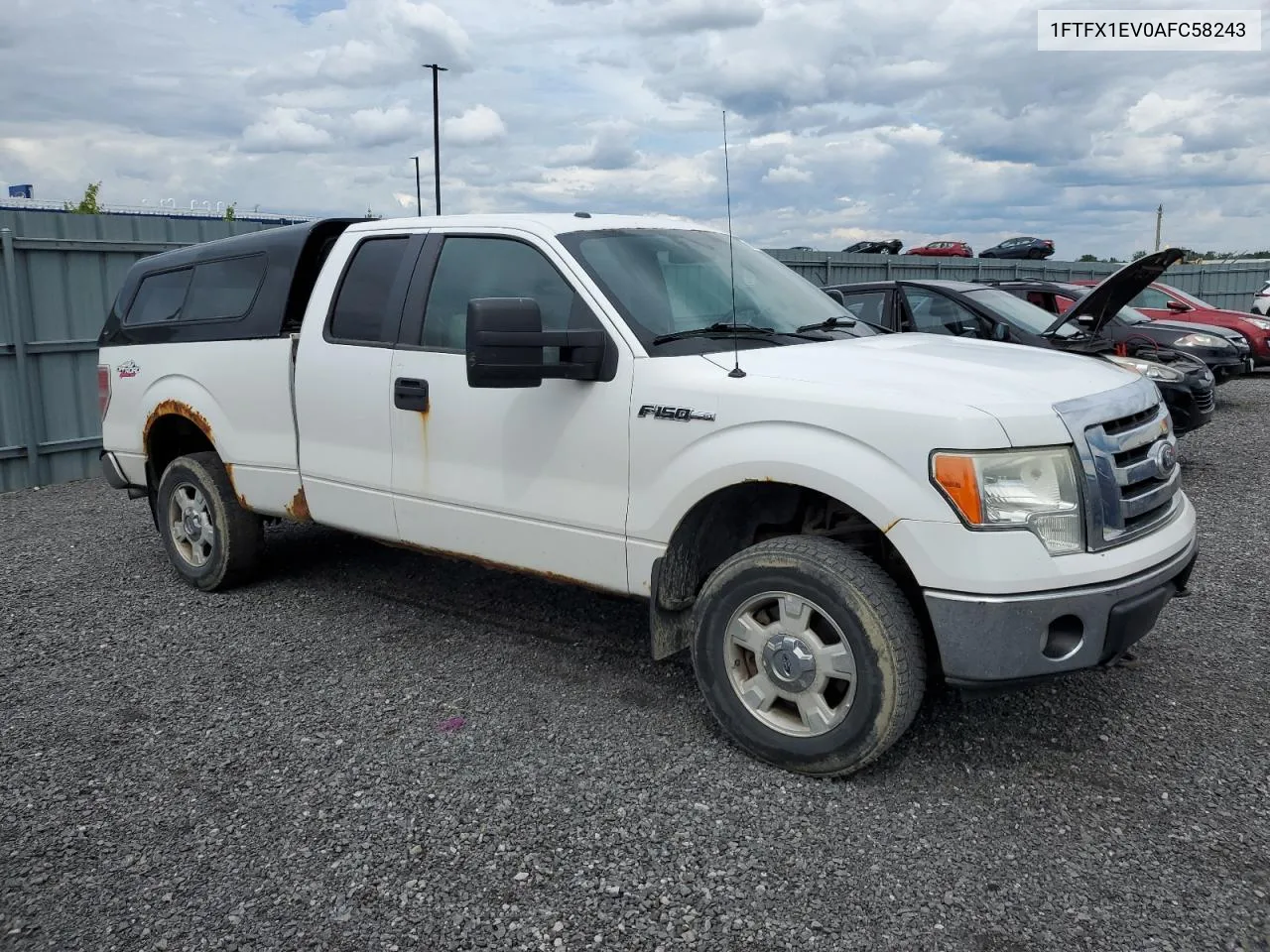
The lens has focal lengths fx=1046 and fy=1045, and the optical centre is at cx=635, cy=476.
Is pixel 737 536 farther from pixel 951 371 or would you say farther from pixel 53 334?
pixel 53 334

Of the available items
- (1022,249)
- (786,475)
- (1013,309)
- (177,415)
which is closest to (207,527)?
(177,415)

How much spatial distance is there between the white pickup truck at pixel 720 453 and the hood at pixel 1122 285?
2.23 m

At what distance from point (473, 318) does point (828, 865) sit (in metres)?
2.10

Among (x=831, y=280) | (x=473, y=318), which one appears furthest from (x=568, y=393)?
Result: (x=831, y=280)

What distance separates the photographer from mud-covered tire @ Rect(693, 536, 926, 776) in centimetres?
329

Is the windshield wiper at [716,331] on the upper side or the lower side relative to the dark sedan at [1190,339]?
upper

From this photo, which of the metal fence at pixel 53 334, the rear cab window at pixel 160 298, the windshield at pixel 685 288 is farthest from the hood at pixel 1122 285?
the metal fence at pixel 53 334

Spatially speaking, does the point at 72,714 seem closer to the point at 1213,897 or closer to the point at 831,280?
the point at 1213,897

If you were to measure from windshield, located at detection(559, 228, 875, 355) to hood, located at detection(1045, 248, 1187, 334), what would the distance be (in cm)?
234

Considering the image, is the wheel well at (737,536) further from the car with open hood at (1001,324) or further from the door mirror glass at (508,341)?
the car with open hood at (1001,324)

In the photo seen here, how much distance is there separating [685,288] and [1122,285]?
3.61 meters

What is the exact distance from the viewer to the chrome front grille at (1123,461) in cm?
323

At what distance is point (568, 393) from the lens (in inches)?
157

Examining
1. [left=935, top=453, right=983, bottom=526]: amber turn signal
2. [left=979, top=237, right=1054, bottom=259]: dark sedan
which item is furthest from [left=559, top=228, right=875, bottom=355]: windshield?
[left=979, top=237, right=1054, bottom=259]: dark sedan
